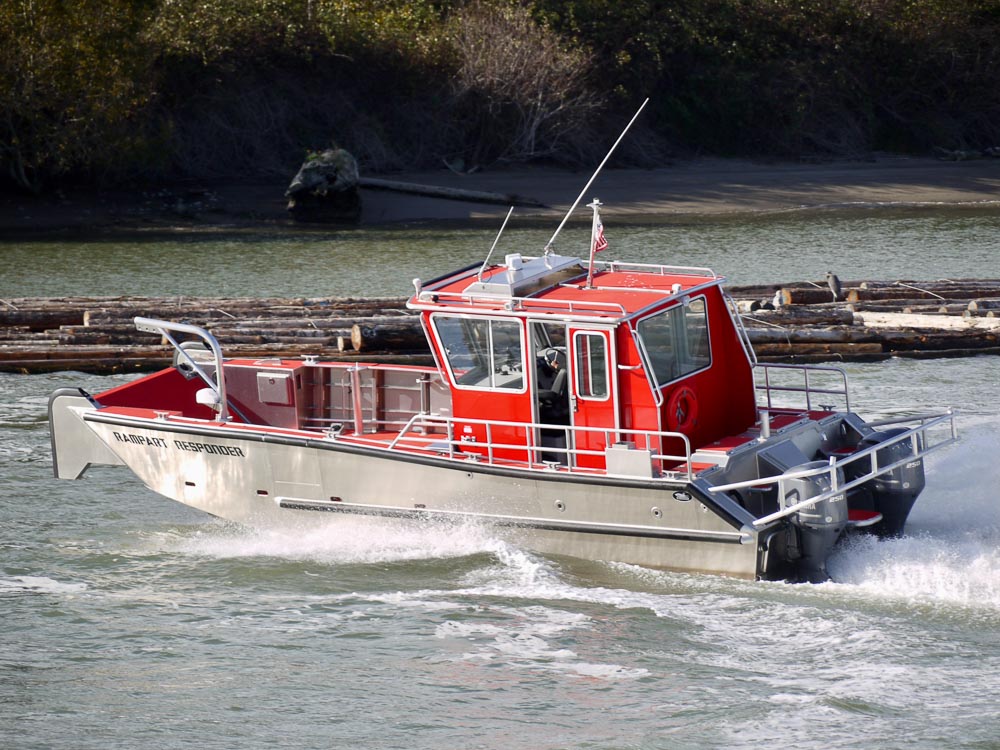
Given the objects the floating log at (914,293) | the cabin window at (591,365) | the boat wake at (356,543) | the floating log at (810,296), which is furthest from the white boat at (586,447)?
the floating log at (914,293)

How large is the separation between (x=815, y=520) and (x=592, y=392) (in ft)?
6.34

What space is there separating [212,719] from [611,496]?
3361 millimetres

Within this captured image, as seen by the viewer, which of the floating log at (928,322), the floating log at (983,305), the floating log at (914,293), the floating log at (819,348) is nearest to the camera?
the floating log at (819,348)

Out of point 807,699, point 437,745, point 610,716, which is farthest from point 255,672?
point 807,699

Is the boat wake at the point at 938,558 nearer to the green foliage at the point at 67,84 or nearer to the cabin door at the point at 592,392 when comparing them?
the cabin door at the point at 592,392

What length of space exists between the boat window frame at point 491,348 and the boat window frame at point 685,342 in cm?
91

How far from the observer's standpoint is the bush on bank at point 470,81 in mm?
34438

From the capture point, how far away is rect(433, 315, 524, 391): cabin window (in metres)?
10.8

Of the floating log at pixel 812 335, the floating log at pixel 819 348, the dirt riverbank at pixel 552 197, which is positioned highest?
the dirt riverbank at pixel 552 197

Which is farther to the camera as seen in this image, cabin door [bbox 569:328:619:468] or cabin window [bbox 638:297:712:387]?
cabin window [bbox 638:297:712:387]

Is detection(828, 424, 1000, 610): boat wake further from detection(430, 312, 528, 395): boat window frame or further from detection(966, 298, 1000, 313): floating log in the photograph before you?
detection(966, 298, 1000, 313): floating log

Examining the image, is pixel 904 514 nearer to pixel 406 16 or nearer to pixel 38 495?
pixel 38 495

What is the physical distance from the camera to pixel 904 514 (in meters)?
10.9

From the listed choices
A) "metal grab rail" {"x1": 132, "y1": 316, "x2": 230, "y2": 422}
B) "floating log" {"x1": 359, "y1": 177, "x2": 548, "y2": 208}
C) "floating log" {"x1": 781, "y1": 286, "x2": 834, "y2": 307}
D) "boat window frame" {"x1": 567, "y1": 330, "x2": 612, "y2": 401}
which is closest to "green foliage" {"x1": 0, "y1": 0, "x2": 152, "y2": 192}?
"floating log" {"x1": 359, "y1": 177, "x2": 548, "y2": 208}
